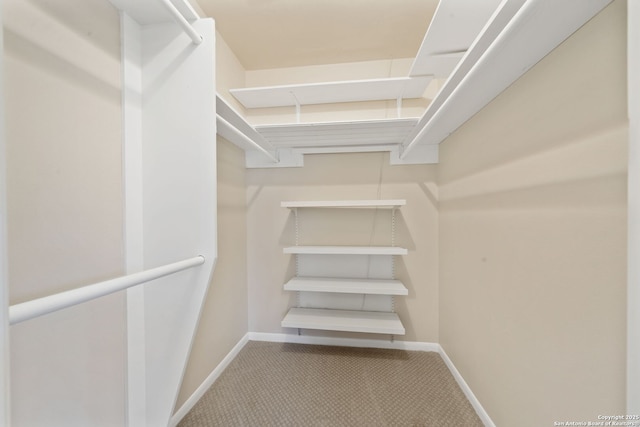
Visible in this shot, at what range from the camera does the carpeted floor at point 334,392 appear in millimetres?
1189

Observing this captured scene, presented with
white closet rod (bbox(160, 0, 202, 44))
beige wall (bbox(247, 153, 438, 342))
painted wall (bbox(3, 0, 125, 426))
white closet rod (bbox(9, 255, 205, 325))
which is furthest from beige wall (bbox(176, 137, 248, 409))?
white closet rod (bbox(9, 255, 205, 325))

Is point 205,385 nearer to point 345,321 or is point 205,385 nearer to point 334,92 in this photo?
point 345,321

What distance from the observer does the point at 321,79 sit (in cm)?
184

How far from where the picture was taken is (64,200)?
706mm

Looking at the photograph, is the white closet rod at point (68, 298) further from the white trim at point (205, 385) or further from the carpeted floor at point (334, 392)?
the carpeted floor at point (334, 392)

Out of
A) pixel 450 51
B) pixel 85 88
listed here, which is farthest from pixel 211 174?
pixel 450 51

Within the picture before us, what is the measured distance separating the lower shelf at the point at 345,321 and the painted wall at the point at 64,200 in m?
1.00

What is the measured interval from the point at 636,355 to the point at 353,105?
70.8 inches

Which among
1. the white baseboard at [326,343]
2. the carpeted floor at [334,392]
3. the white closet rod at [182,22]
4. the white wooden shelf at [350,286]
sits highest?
the white closet rod at [182,22]

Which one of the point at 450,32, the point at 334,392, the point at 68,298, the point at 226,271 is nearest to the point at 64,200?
the point at 68,298

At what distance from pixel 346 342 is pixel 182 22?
6.71 feet

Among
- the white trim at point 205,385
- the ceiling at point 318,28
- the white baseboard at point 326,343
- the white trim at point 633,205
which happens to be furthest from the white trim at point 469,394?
the ceiling at point 318,28

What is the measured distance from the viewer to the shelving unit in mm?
1593

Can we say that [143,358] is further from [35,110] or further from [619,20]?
[619,20]
